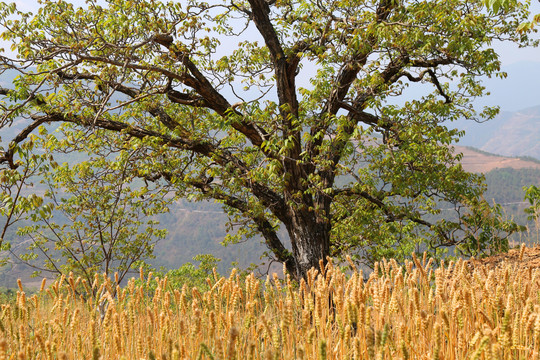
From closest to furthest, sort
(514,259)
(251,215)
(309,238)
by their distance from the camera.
A: (514,259) → (309,238) → (251,215)

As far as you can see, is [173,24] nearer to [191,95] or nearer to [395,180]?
[191,95]

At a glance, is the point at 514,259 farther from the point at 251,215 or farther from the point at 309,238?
the point at 251,215

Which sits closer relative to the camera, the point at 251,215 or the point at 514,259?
the point at 514,259

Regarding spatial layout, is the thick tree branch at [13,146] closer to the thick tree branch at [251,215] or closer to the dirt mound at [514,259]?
the thick tree branch at [251,215]

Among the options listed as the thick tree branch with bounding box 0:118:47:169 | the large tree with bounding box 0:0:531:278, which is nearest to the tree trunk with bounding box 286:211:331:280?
the large tree with bounding box 0:0:531:278

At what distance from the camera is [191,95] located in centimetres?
1002

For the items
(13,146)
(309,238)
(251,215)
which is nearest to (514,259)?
(309,238)

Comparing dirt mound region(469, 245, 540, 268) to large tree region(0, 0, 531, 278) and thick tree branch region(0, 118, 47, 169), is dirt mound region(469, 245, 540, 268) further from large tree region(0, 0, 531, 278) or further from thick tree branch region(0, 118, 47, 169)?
thick tree branch region(0, 118, 47, 169)

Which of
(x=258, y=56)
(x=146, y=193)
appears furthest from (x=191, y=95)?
(x=146, y=193)

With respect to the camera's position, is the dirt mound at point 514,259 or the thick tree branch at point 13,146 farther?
the thick tree branch at point 13,146

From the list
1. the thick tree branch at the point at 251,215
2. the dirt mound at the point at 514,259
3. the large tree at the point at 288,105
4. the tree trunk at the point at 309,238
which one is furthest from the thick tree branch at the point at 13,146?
the dirt mound at the point at 514,259

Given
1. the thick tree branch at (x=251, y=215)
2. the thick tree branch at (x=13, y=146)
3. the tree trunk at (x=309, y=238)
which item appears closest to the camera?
the thick tree branch at (x=13, y=146)

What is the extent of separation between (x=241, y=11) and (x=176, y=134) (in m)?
2.98

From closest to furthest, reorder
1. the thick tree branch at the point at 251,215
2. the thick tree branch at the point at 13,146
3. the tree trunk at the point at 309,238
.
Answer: the thick tree branch at the point at 13,146 < the tree trunk at the point at 309,238 < the thick tree branch at the point at 251,215
